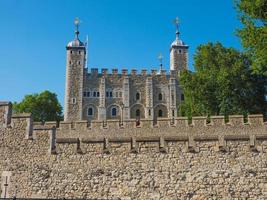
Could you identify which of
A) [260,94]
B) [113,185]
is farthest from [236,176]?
[260,94]

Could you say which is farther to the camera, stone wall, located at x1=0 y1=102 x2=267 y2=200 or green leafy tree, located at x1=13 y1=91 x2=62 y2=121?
green leafy tree, located at x1=13 y1=91 x2=62 y2=121

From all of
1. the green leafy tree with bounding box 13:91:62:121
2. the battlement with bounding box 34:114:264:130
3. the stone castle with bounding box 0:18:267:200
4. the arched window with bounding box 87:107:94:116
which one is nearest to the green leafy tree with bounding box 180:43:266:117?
the battlement with bounding box 34:114:264:130

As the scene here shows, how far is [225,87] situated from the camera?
29.4 m

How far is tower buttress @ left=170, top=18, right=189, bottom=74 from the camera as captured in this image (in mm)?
75206

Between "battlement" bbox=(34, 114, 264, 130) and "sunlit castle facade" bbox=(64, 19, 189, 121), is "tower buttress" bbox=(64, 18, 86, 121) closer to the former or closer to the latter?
"sunlit castle facade" bbox=(64, 19, 189, 121)

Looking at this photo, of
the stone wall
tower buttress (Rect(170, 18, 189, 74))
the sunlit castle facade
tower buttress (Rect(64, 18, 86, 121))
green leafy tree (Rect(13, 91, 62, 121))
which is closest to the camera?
the stone wall

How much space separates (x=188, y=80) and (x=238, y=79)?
14.7 ft

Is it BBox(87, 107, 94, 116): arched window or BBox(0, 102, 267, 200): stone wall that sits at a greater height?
BBox(87, 107, 94, 116): arched window

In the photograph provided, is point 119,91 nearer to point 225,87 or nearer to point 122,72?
point 122,72

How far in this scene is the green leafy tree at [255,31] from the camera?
15633 millimetres

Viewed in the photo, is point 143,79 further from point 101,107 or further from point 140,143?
point 140,143

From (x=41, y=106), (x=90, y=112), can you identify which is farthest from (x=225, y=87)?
(x=90, y=112)

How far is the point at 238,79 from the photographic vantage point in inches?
1171

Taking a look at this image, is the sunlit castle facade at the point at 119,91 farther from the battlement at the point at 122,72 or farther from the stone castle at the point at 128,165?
the stone castle at the point at 128,165
